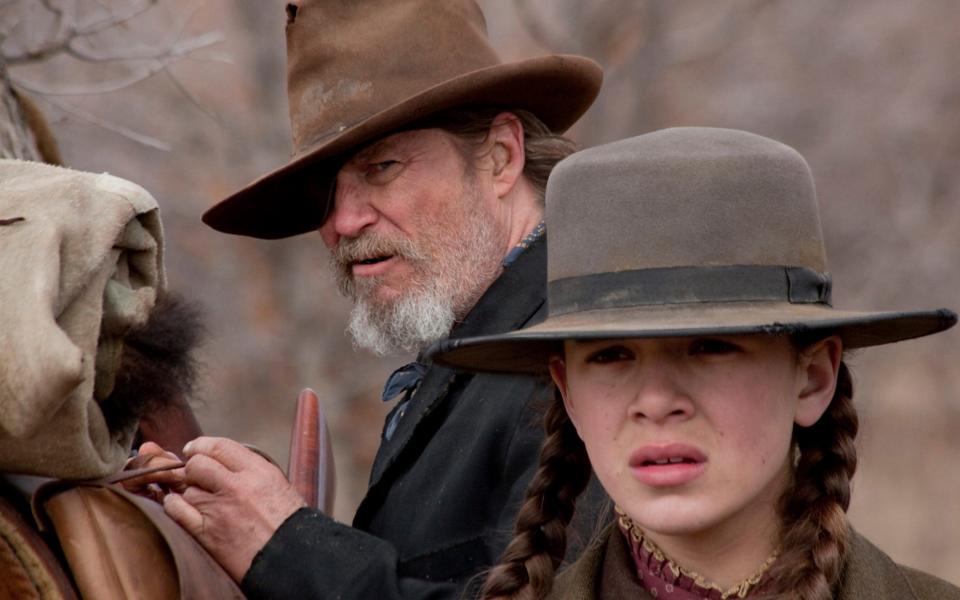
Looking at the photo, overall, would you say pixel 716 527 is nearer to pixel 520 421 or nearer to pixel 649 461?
pixel 649 461

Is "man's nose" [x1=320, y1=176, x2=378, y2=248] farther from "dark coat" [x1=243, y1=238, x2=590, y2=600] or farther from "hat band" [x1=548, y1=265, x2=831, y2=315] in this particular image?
"hat band" [x1=548, y1=265, x2=831, y2=315]

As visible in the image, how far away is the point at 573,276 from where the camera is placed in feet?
9.04

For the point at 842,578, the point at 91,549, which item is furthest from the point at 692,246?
the point at 91,549

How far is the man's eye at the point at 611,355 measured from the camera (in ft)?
8.91

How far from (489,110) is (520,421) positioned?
0.95 m

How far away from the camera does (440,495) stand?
3.59 metres


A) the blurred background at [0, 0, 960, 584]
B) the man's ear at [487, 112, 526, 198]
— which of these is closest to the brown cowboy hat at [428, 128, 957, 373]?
the man's ear at [487, 112, 526, 198]

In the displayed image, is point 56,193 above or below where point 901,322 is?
above

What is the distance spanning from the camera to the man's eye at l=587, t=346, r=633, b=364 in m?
2.72

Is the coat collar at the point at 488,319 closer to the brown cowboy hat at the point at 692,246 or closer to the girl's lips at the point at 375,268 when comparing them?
the girl's lips at the point at 375,268

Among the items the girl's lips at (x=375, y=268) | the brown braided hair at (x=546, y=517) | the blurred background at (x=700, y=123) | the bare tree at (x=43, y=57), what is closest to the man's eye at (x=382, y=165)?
the girl's lips at (x=375, y=268)

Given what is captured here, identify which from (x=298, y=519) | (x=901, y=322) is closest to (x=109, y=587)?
(x=298, y=519)

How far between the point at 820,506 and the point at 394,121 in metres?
1.59

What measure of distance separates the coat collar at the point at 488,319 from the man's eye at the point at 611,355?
102 cm
